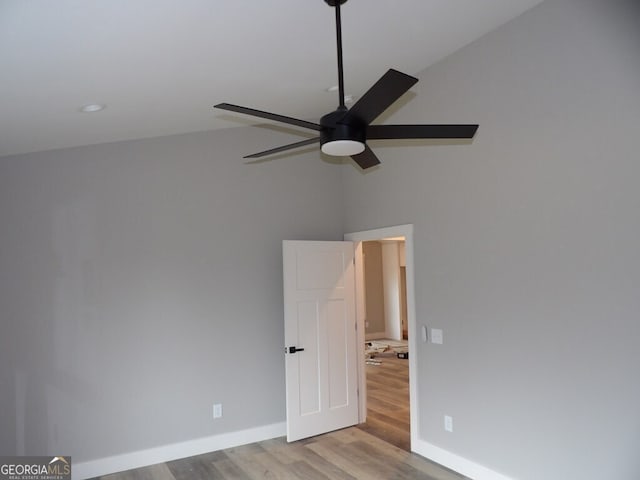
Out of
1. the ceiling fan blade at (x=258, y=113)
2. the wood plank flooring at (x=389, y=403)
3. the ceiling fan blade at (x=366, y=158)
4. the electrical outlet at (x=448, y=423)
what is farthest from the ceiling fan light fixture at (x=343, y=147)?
the wood plank flooring at (x=389, y=403)

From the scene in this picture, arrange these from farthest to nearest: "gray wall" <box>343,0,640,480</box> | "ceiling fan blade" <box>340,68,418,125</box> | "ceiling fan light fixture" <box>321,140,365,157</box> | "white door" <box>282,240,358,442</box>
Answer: "white door" <box>282,240,358,442</box>
"gray wall" <box>343,0,640,480</box>
"ceiling fan light fixture" <box>321,140,365,157</box>
"ceiling fan blade" <box>340,68,418,125</box>

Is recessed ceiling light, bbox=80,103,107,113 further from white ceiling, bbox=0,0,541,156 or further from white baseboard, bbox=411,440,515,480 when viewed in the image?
white baseboard, bbox=411,440,515,480

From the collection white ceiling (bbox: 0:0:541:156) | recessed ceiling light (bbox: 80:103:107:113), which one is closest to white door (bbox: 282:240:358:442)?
white ceiling (bbox: 0:0:541:156)

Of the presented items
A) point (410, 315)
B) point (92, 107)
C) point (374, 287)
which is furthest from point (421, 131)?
point (374, 287)

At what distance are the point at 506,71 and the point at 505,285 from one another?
5.14 ft

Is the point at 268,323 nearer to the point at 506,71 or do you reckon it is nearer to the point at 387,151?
the point at 387,151

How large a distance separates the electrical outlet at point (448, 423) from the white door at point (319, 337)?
1312 mm

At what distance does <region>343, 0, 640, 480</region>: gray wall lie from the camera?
267 cm

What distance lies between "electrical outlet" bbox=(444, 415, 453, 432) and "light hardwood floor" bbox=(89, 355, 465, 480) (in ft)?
1.04

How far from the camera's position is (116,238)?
4.02 meters

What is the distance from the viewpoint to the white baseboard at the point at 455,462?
11.5ft

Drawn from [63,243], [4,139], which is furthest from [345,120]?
[63,243]

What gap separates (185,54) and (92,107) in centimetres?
87

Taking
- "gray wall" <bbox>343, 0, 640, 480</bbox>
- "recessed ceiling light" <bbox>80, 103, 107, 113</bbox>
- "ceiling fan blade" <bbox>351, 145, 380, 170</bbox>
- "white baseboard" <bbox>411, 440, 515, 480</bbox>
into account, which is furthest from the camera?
"white baseboard" <bbox>411, 440, 515, 480</bbox>
